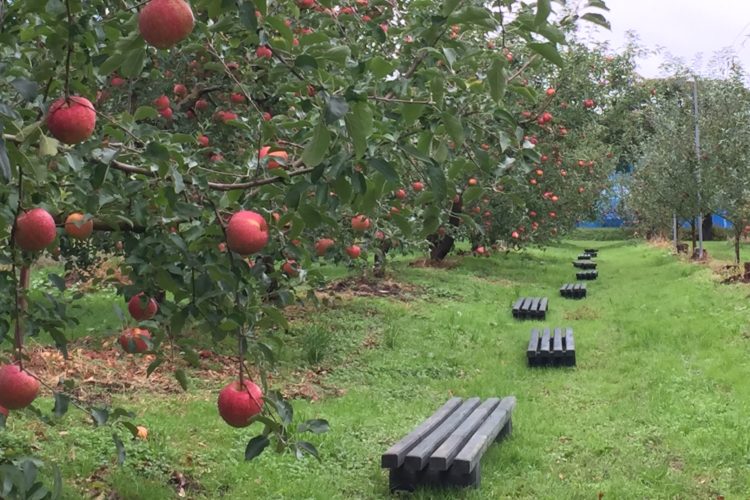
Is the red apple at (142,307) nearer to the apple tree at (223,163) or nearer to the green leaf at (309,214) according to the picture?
the apple tree at (223,163)

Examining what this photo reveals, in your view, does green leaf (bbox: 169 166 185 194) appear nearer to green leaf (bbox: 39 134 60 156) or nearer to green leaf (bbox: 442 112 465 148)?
green leaf (bbox: 39 134 60 156)

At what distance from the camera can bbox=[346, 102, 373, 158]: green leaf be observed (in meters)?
1.65

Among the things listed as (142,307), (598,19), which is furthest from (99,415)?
(598,19)

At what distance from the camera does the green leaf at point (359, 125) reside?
1.65 meters

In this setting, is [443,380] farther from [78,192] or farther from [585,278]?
[585,278]

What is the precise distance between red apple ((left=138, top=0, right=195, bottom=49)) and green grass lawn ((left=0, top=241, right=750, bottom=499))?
3.25 m

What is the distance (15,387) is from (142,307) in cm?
74

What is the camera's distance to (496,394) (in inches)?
278

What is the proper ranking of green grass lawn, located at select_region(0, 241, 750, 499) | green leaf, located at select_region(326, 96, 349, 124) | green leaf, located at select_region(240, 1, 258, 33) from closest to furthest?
green leaf, located at select_region(326, 96, 349, 124)
green leaf, located at select_region(240, 1, 258, 33)
green grass lawn, located at select_region(0, 241, 750, 499)

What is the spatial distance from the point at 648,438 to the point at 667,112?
577 inches

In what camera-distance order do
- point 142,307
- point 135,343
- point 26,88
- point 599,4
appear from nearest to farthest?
1. point 26,88
2. point 599,4
3. point 142,307
4. point 135,343

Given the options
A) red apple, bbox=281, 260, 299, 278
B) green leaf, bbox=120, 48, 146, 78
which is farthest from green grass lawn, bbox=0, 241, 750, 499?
green leaf, bbox=120, 48, 146, 78

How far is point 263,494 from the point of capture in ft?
15.0

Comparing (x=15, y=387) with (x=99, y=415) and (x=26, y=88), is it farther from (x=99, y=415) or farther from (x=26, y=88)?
(x=26, y=88)
